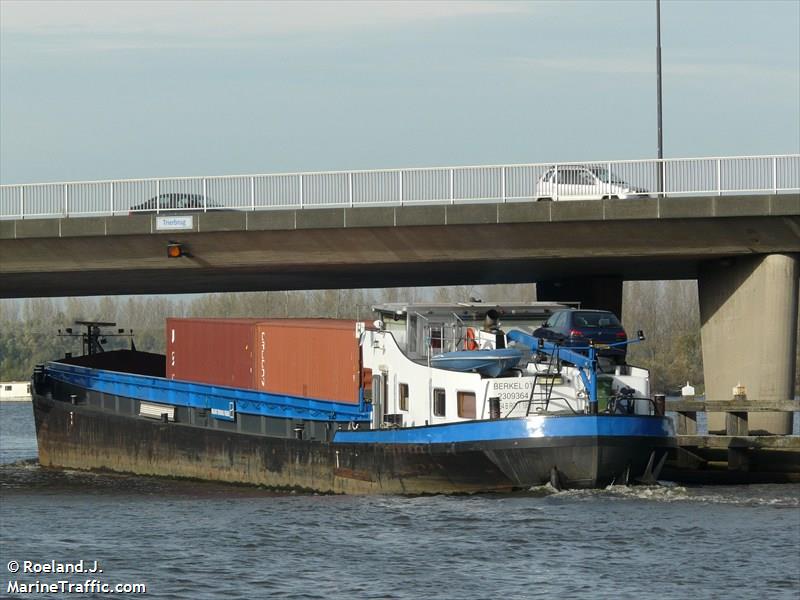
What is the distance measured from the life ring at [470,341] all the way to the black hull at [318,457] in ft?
11.9

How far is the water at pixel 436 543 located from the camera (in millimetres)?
28545

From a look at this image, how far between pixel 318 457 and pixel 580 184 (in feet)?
43.4

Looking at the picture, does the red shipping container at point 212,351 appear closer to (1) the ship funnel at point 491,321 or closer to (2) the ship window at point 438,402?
(1) the ship funnel at point 491,321

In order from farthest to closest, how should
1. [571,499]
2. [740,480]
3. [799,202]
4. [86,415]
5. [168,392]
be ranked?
[86,415] < [168,392] < [799,202] < [740,480] < [571,499]

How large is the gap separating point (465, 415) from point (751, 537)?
892 centimetres

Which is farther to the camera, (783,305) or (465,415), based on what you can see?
(783,305)

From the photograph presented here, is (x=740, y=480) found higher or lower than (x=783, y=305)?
lower

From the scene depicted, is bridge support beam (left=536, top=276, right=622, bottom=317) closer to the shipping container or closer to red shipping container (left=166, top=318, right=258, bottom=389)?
the shipping container

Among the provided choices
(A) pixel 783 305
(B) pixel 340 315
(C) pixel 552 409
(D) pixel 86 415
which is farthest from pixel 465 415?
(B) pixel 340 315

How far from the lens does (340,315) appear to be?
4938 inches

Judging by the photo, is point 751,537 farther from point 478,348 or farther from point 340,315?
point 340,315

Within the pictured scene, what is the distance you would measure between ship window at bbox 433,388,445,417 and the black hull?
1137 millimetres

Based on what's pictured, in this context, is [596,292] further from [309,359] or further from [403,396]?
[403,396]

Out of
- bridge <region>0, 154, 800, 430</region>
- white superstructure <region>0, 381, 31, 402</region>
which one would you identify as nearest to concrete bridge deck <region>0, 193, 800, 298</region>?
bridge <region>0, 154, 800, 430</region>
